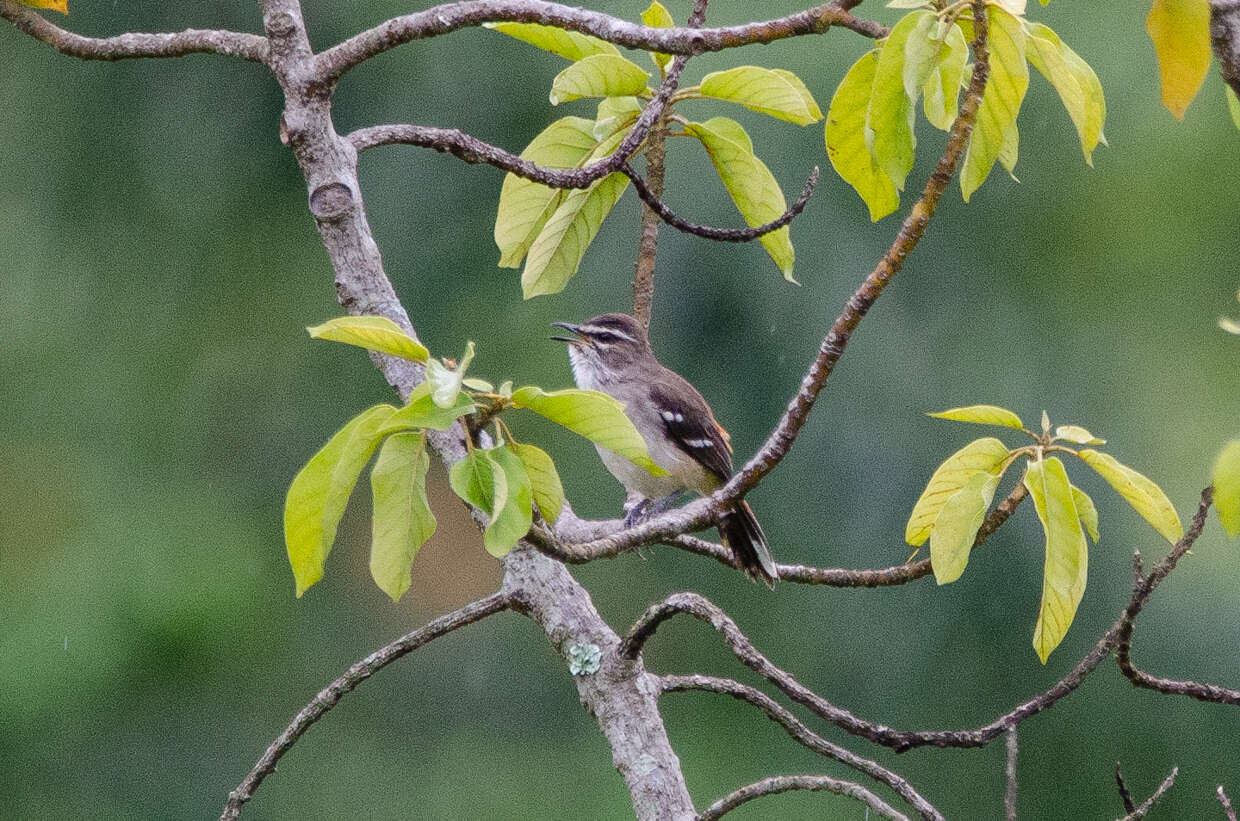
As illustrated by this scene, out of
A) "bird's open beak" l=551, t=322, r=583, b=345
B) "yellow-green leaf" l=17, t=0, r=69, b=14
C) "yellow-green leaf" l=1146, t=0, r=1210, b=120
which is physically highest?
"yellow-green leaf" l=17, t=0, r=69, b=14

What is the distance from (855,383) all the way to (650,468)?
309cm

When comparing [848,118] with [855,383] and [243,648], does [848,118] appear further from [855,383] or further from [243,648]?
[243,648]

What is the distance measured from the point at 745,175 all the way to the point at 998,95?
1.60 ft

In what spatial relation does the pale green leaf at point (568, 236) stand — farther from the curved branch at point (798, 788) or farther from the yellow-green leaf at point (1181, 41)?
the yellow-green leaf at point (1181, 41)

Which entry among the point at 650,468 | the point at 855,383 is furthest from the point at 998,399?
the point at 650,468

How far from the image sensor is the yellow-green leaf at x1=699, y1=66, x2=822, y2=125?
1.84 meters

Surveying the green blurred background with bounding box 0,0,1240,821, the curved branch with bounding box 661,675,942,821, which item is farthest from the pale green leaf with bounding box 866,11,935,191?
the green blurred background with bounding box 0,0,1240,821

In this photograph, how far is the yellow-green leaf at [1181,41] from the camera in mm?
1017

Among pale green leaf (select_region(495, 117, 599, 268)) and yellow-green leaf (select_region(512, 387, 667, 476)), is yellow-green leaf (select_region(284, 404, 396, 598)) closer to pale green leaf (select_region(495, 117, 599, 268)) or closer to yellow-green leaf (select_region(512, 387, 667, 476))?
yellow-green leaf (select_region(512, 387, 667, 476))

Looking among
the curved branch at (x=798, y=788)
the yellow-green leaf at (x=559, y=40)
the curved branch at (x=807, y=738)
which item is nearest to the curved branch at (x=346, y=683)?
the curved branch at (x=807, y=738)

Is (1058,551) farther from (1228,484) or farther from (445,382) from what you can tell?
(445,382)

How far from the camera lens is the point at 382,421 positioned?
4.37 feet

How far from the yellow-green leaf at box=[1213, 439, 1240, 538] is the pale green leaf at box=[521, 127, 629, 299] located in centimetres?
121

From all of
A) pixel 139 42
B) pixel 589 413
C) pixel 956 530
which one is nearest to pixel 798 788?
pixel 956 530
